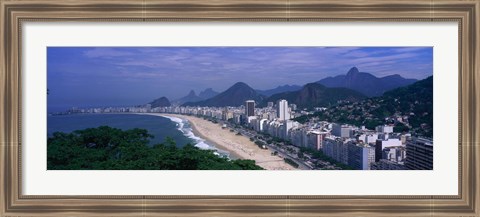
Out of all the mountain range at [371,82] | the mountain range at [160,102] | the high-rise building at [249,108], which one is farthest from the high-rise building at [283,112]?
the mountain range at [160,102]

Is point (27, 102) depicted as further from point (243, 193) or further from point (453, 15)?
point (453, 15)

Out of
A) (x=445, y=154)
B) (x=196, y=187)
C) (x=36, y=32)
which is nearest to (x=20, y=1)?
(x=36, y=32)

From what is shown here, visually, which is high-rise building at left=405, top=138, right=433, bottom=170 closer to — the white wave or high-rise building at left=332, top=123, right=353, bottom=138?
high-rise building at left=332, top=123, right=353, bottom=138

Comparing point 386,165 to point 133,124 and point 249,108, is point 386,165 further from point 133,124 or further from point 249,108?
point 133,124

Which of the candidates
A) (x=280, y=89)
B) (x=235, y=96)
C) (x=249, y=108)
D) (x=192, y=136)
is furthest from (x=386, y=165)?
(x=192, y=136)

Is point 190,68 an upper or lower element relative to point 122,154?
upper

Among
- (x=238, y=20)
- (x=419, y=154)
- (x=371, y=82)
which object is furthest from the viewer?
(x=371, y=82)
